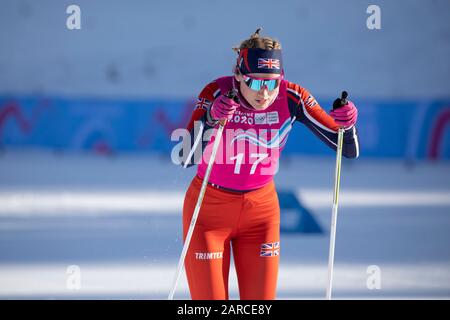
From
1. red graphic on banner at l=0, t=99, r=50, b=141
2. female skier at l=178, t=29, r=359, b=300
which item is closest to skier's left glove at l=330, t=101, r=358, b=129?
female skier at l=178, t=29, r=359, b=300

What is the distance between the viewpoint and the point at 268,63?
11.9 feet

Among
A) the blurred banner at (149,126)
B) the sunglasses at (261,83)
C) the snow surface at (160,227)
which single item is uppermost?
the sunglasses at (261,83)

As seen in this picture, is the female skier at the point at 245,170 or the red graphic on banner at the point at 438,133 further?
the red graphic on banner at the point at 438,133

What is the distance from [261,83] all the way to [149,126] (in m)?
5.94

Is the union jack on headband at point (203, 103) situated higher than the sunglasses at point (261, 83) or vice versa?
the sunglasses at point (261, 83)

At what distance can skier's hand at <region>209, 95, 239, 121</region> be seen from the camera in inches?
139

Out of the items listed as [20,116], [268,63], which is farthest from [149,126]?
[268,63]

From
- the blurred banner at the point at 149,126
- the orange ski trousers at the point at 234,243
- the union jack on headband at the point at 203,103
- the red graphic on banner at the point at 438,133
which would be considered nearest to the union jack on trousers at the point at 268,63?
the union jack on headband at the point at 203,103

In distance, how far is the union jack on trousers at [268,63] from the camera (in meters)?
3.61

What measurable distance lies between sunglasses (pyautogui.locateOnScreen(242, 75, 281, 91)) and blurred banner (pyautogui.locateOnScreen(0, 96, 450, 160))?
5.54 m

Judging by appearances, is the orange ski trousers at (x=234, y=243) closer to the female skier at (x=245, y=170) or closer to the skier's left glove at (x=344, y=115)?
the female skier at (x=245, y=170)

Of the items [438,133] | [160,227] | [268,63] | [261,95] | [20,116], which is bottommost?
[160,227]

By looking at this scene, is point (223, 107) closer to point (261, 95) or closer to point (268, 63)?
point (261, 95)
